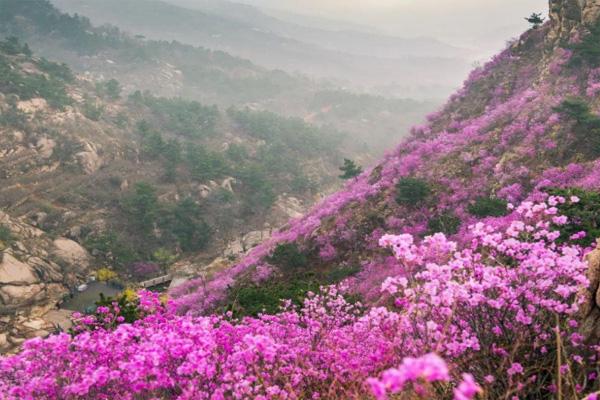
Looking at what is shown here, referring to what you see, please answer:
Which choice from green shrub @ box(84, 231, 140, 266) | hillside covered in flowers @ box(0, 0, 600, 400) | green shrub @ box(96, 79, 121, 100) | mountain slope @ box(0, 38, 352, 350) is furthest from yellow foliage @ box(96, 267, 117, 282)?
green shrub @ box(96, 79, 121, 100)

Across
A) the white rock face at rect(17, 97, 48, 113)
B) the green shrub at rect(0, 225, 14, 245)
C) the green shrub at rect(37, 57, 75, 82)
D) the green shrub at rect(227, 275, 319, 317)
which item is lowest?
the green shrub at rect(0, 225, 14, 245)

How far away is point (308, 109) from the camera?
405ft

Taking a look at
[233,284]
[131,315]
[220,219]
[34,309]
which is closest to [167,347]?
[131,315]

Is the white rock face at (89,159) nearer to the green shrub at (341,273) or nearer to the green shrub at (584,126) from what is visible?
the green shrub at (341,273)

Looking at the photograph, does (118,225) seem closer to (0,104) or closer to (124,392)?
(0,104)

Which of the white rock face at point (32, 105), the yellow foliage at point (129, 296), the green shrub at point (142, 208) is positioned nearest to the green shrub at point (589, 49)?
the yellow foliage at point (129, 296)

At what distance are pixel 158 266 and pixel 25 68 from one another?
42572 mm

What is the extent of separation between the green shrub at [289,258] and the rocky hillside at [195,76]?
68806 mm

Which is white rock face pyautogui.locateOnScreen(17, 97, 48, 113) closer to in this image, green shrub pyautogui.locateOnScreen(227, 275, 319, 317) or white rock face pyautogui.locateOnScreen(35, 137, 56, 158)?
white rock face pyautogui.locateOnScreen(35, 137, 56, 158)

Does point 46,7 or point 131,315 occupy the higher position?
point 46,7

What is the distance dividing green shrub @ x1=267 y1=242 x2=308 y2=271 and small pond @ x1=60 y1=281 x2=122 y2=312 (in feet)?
48.2

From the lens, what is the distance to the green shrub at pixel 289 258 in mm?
19875

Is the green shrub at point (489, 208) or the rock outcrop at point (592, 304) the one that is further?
the green shrub at point (489, 208)

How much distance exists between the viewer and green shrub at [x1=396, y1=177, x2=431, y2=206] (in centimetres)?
1909
